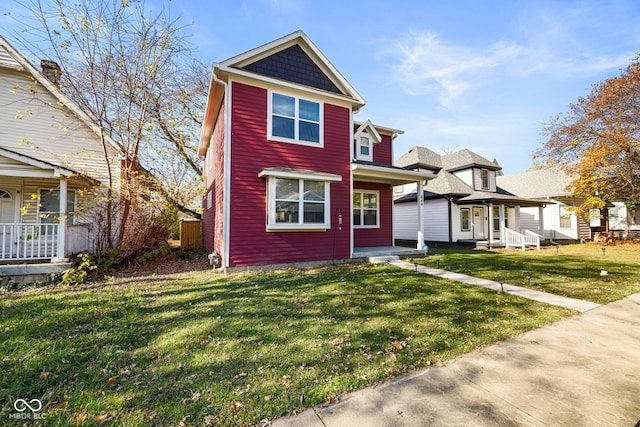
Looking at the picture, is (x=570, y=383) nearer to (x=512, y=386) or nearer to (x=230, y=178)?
(x=512, y=386)

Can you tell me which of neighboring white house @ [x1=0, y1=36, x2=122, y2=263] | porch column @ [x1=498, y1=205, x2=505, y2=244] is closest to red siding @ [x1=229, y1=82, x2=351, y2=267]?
neighboring white house @ [x1=0, y1=36, x2=122, y2=263]

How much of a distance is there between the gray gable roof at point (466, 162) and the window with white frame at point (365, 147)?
29.4 feet

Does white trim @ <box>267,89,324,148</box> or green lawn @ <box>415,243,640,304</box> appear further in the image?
white trim @ <box>267,89,324,148</box>

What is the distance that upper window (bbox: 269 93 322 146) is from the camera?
338 inches

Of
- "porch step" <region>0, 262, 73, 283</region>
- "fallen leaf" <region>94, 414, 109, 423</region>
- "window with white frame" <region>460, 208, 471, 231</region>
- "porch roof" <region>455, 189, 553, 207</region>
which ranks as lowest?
"fallen leaf" <region>94, 414, 109, 423</region>

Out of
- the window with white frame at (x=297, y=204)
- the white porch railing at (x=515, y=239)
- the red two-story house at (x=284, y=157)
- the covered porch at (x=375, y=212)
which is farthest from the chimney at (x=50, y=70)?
the white porch railing at (x=515, y=239)

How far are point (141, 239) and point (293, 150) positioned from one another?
19.9 feet

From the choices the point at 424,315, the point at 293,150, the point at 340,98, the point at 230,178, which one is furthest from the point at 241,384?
the point at 340,98

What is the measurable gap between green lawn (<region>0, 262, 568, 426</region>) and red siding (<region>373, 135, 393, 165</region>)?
8715mm

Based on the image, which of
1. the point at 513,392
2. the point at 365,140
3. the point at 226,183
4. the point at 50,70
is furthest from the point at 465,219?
the point at 50,70

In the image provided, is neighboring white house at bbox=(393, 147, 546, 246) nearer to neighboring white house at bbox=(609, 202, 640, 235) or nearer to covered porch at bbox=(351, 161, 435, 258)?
covered porch at bbox=(351, 161, 435, 258)

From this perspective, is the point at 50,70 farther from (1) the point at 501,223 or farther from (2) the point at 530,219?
(2) the point at 530,219

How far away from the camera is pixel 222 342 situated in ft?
11.5

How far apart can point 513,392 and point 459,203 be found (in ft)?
52.1
